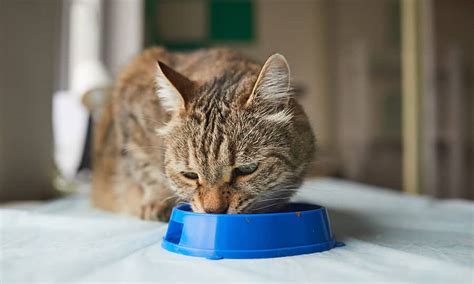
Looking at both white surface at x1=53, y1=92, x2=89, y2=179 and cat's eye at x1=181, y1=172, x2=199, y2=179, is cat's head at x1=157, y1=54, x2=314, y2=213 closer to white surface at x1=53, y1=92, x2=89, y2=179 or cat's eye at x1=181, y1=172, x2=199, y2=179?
cat's eye at x1=181, y1=172, x2=199, y2=179

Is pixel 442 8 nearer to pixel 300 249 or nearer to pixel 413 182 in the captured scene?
pixel 413 182

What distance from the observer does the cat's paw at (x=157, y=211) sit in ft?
6.01

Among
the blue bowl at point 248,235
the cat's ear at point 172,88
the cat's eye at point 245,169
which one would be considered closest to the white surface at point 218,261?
the blue bowl at point 248,235

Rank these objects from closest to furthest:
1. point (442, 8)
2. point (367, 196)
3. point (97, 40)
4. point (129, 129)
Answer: point (129, 129), point (367, 196), point (442, 8), point (97, 40)

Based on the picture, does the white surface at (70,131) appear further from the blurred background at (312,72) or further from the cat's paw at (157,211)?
the cat's paw at (157,211)

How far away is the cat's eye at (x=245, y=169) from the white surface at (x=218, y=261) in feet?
0.81

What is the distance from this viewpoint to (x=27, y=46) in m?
2.54

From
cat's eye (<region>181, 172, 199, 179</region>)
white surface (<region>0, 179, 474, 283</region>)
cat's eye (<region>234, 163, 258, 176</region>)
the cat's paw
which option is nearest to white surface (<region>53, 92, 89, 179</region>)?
white surface (<region>0, 179, 474, 283</region>)

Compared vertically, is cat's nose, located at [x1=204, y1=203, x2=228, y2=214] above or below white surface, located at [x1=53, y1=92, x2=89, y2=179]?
below

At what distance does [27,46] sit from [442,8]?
235 centimetres

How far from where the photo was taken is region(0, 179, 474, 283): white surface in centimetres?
112

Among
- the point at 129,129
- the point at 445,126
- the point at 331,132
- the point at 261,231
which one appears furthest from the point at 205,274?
the point at 331,132

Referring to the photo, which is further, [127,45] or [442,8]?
[127,45]

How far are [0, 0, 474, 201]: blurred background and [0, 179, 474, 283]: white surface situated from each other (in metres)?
0.46
